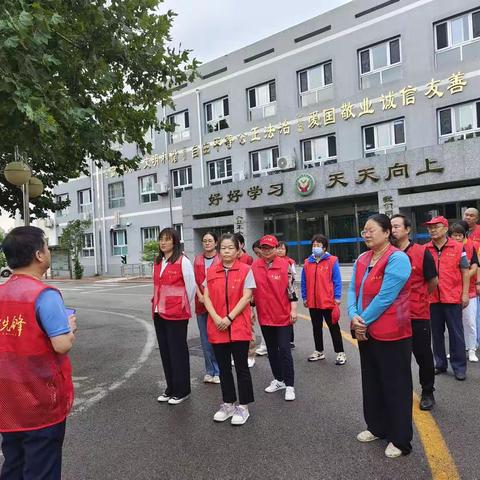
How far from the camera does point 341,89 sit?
19891 millimetres

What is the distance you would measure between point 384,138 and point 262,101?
23.0 ft

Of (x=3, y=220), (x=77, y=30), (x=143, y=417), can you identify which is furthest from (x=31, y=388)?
(x=3, y=220)

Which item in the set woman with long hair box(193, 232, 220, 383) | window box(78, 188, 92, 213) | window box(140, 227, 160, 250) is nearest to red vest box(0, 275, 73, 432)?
woman with long hair box(193, 232, 220, 383)

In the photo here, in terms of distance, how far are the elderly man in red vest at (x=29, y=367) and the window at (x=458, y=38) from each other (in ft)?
59.3

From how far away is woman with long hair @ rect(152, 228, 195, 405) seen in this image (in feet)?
16.0

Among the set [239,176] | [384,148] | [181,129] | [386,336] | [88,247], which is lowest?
[386,336]

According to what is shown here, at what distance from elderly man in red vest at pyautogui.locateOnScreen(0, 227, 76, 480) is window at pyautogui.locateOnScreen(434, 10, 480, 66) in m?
18.1

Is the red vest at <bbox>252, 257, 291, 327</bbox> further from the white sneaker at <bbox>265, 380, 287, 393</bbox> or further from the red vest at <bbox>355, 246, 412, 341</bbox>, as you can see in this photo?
the red vest at <bbox>355, 246, 412, 341</bbox>

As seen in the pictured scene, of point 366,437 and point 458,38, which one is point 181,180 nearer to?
point 458,38

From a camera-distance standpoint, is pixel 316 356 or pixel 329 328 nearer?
pixel 329 328

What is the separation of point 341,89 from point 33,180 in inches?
562

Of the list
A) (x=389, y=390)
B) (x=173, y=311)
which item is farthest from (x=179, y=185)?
(x=389, y=390)

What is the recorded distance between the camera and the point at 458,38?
55.6 feet

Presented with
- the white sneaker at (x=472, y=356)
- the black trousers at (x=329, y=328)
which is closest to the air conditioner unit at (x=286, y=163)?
the black trousers at (x=329, y=328)
